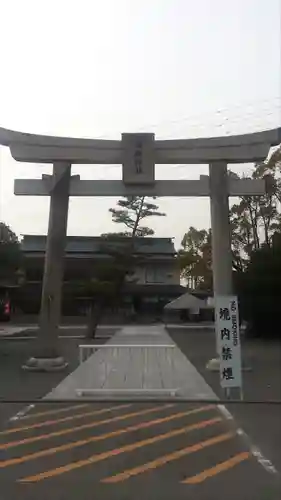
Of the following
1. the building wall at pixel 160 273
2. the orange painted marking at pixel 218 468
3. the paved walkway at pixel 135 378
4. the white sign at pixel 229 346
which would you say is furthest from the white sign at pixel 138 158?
the building wall at pixel 160 273

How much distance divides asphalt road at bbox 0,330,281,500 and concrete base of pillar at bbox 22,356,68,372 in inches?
210

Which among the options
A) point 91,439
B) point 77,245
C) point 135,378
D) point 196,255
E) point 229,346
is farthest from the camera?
point 77,245

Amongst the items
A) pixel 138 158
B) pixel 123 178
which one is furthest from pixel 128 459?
pixel 138 158

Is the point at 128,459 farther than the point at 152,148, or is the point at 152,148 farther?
the point at 152,148

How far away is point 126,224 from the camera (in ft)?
116

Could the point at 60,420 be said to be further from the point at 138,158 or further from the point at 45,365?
the point at 138,158

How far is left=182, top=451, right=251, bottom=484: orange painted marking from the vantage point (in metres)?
5.79

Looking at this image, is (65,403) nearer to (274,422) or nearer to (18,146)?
(274,422)

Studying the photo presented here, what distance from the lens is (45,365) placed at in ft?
54.0

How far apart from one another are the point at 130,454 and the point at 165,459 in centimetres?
43

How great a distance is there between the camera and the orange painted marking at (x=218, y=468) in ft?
19.0

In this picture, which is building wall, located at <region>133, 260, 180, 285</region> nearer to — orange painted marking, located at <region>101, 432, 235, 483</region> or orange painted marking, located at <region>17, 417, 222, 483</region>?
orange painted marking, located at <region>17, 417, 222, 483</region>

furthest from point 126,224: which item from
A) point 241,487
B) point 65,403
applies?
point 241,487

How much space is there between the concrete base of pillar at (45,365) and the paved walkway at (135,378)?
→ 640 mm
